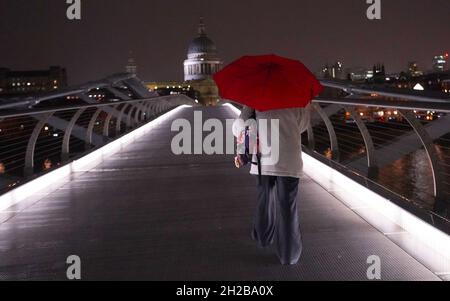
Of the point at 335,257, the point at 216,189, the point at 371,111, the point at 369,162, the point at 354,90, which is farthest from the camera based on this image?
the point at 371,111

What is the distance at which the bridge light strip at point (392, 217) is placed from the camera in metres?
3.54

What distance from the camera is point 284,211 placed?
11.4 ft

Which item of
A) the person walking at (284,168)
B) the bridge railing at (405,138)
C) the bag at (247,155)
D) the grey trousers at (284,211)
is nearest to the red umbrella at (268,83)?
the person walking at (284,168)

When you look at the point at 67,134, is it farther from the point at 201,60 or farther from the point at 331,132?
the point at 201,60

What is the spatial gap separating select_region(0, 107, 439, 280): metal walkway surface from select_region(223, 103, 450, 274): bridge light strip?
0.08 meters

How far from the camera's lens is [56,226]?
15.5 ft

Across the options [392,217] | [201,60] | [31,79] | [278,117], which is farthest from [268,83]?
[31,79]

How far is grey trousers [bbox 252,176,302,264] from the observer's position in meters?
3.46

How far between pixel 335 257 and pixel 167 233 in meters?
1.35

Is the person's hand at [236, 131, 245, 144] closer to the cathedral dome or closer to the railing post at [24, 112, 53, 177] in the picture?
the railing post at [24, 112, 53, 177]

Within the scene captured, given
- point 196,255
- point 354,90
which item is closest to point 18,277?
point 196,255

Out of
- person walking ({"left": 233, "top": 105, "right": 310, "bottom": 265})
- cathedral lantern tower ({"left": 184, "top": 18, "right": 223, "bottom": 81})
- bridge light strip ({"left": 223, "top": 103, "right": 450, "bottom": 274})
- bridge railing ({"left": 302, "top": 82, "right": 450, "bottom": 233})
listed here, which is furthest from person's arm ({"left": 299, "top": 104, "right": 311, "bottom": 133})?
cathedral lantern tower ({"left": 184, "top": 18, "right": 223, "bottom": 81})

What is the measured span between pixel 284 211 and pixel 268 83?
76 centimetres

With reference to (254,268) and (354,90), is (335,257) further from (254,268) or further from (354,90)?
(354,90)
